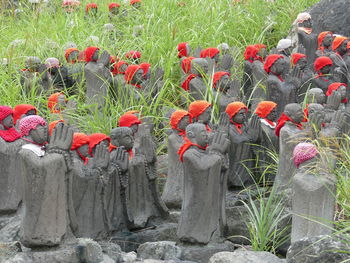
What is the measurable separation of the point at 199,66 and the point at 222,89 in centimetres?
58

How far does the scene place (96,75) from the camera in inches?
419

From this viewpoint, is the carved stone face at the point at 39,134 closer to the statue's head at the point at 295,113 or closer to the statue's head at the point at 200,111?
the statue's head at the point at 200,111

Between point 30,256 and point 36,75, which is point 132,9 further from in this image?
point 30,256

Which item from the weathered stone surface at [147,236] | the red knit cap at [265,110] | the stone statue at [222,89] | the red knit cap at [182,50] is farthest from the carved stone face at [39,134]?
the red knit cap at [182,50]

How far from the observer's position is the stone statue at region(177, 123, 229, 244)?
23.5 feet

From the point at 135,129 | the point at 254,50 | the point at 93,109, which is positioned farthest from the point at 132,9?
the point at 135,129

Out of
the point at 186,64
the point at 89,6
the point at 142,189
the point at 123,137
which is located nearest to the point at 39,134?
the point at 123,137

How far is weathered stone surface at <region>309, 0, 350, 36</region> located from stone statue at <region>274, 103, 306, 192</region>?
16.0 feet

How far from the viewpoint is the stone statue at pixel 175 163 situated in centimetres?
833

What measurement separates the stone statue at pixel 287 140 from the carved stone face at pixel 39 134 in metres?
2.13

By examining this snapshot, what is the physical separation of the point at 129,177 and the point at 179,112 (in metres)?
0.78

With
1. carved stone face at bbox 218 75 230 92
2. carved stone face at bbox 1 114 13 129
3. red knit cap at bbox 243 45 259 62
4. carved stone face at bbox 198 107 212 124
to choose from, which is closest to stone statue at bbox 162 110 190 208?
carved stone face at bbox 198 107 212 124

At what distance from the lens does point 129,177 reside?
8.05 m

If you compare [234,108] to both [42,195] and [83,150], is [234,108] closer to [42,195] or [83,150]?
[83,150]
